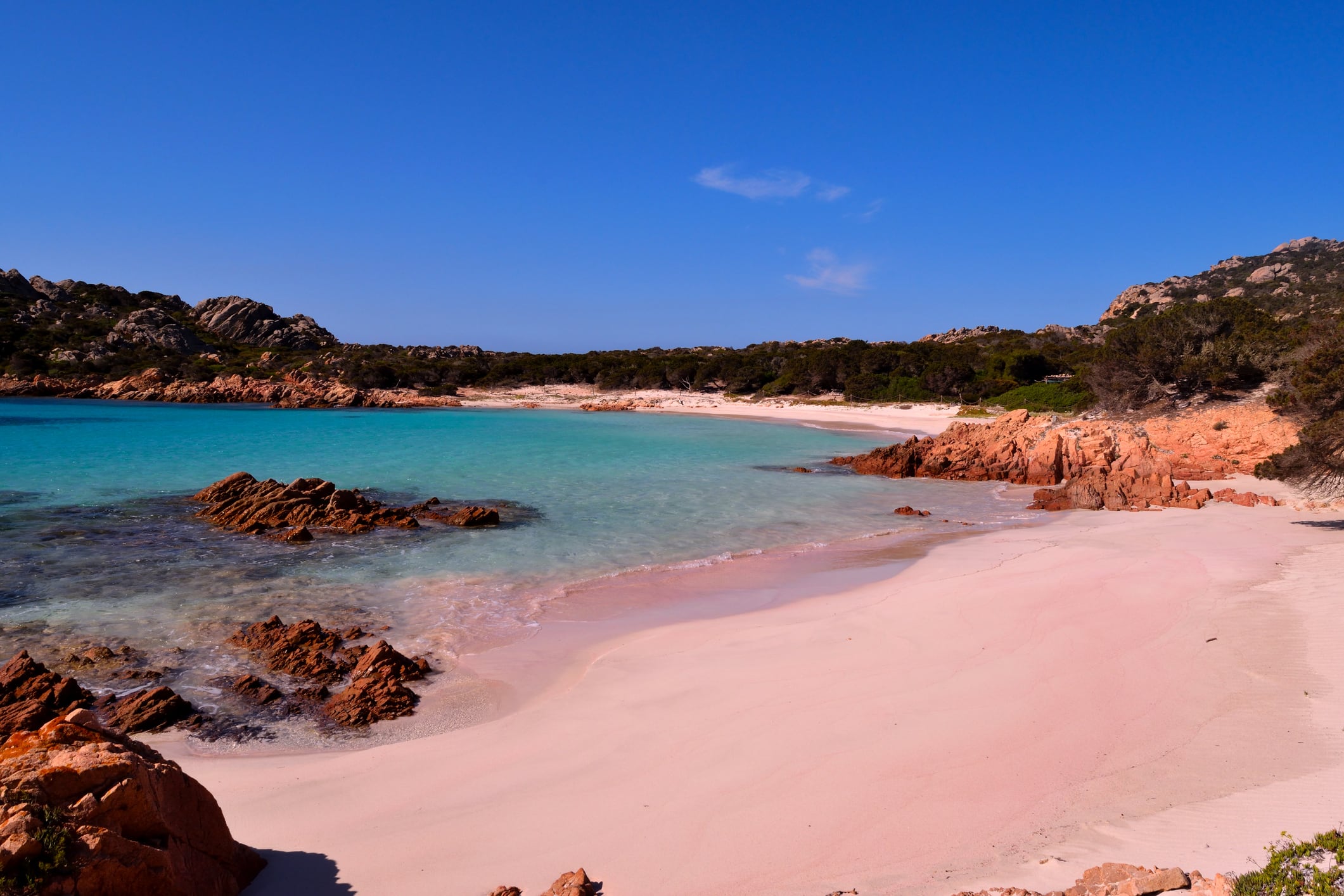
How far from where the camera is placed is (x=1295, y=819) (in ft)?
11.8

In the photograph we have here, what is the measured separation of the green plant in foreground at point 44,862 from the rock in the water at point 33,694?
3.12 metres

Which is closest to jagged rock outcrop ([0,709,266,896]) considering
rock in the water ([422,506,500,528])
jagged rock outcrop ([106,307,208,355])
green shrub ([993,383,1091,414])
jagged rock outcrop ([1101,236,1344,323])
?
rock in the water ([422,506,500,528])

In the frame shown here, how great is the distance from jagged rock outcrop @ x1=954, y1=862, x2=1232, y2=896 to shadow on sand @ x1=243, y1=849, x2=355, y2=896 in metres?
3.09

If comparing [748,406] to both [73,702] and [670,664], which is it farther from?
[73,702]

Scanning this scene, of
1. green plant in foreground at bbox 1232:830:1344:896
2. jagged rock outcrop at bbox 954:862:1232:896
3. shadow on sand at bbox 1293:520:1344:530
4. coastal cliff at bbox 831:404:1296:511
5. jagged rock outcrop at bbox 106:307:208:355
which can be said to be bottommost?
jagged rock outcrop at bbox 954:862:1232:896

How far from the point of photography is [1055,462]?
727 inches

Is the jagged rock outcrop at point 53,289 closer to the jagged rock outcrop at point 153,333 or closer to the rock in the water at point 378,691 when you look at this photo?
the jagged rock outcrop at point 153,333

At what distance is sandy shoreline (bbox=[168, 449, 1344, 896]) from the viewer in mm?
3631

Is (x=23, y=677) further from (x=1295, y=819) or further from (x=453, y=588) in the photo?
(x=1295, y=819)

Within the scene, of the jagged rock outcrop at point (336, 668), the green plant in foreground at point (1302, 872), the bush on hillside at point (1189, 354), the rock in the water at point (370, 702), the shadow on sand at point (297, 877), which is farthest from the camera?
the bush on hillside at point (1189, 354)

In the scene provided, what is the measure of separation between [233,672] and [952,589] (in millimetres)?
7669

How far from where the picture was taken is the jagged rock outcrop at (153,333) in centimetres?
6706

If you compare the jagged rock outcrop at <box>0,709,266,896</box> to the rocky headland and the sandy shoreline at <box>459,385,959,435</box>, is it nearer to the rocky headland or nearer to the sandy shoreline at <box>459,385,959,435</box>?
the rocky headland

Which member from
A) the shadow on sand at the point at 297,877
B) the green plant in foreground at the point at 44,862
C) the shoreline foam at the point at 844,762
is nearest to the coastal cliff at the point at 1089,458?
the shoreline foam at the point at 844,762
